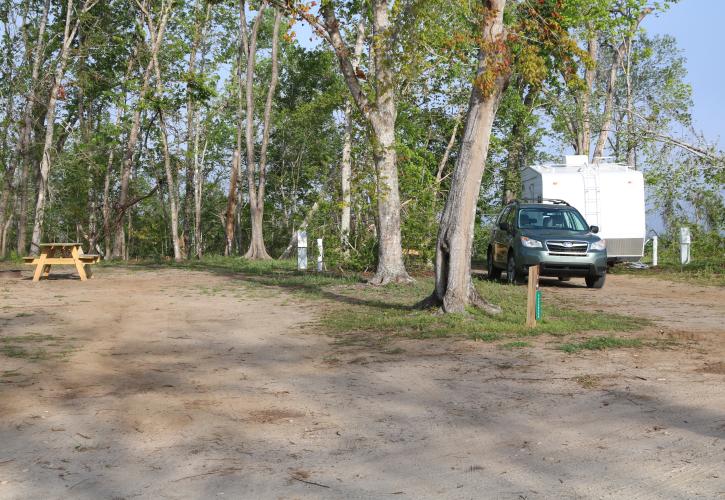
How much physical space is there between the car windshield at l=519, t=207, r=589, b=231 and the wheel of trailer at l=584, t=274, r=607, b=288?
4.19 feet

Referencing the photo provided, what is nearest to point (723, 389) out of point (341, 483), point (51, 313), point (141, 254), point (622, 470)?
point (622, 470)

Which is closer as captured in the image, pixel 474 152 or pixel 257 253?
pixel 474 152

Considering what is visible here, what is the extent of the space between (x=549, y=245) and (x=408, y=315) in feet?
22.1

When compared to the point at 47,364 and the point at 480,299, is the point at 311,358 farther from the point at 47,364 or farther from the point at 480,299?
the point at 480,299

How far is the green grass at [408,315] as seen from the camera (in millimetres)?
10758

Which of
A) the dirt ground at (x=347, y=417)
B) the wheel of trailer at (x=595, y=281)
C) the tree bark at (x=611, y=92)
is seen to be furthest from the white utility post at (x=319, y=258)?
the tree bark at (x=611, y=92)

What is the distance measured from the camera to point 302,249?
21.8m

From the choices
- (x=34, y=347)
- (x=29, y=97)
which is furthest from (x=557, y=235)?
(x=29, y=97)

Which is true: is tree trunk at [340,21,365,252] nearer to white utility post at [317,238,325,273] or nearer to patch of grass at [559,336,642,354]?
white utility post at [317,238,325,273]

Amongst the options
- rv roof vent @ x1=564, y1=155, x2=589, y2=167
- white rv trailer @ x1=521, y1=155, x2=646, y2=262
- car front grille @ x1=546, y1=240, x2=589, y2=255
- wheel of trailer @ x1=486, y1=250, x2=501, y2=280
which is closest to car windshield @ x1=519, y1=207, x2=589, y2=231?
car front grille @ x1=546, y1=240, x2=589, y2=255

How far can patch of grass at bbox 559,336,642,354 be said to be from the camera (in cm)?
935

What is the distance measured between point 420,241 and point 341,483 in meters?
16.0

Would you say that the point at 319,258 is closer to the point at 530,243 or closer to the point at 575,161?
the point at 530,243

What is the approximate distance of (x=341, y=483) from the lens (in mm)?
4852
